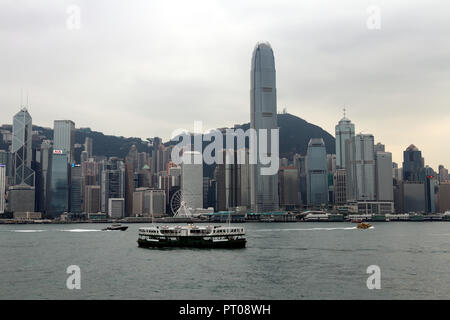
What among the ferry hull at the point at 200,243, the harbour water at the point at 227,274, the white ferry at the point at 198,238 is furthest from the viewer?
the white ferry at the point at 198,238

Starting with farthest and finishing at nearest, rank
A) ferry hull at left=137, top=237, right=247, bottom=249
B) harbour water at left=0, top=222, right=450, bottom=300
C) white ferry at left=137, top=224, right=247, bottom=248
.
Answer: white ferry at left=137, top=224, right=247, bottom=248 < ferry hull at left=137, top=237, right=247, bottom=249 < harbour water at left=0, top=222, right=450, bottom=300

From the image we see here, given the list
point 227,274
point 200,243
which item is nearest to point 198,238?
point 200,243

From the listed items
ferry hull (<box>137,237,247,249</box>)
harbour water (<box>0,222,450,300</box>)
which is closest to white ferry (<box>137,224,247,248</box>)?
ferry hull (<box>137,237,247,249</box>)

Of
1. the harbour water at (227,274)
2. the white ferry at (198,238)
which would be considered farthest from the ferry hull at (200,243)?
the harbour water at (227,274)

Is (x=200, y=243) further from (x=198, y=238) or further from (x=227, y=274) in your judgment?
(x=227, y=274)

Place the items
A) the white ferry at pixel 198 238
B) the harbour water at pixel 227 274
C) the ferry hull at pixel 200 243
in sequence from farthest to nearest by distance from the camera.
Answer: the white ferry at pixel 198 238
the ferry hull at pixel 200 243
the harbour water at pixel 227 274

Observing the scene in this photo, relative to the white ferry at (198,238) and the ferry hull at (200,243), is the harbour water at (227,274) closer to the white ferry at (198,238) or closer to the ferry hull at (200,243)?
the ferry hull at (200,243)

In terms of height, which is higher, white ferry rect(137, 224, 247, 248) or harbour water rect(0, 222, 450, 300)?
white ferry rect(137, 224, 247, 248)

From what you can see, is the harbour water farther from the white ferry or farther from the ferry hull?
the white ferry
